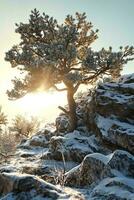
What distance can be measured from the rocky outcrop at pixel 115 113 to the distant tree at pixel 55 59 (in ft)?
6.08

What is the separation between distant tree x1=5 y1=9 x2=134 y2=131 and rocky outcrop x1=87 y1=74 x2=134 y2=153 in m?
1.85

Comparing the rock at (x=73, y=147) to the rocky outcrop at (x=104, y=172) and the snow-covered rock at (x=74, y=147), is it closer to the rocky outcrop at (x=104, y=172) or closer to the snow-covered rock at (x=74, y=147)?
the snow-covered rock at (x=74, y=147)

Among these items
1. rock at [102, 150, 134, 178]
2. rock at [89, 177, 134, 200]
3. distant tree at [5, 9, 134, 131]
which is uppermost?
distant tree at [5, 9, 134, 131]

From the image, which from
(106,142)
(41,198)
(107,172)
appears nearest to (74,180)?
(107,172)

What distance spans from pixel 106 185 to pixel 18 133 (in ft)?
100

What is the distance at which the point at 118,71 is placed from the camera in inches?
995

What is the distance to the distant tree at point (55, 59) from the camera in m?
22.8

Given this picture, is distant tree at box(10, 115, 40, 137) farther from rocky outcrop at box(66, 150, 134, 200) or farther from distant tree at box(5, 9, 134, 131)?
rocky outcrop at box(66, 150, 134, 200)

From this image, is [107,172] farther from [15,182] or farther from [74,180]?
[15,182]

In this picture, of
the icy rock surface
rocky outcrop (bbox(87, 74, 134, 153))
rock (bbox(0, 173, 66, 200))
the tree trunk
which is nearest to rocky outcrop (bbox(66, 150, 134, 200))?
the icy rock surface

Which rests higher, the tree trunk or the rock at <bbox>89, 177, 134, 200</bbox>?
the tree trunk

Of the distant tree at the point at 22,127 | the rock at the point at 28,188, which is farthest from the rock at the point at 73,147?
the distant tree at the point at 22,127

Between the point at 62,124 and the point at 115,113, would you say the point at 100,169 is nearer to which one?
the point at 115,113

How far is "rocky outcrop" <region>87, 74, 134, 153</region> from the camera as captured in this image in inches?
757
